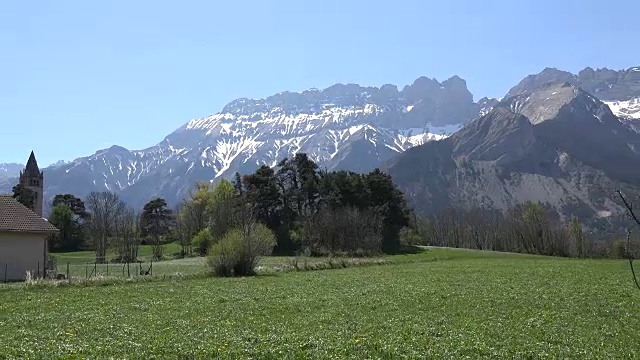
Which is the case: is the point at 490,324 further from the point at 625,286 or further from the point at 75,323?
Answer: the point at 625,286

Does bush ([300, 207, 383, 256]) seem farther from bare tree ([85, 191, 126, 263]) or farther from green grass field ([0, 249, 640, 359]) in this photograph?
green grass field ([0, 249, 640, 359])

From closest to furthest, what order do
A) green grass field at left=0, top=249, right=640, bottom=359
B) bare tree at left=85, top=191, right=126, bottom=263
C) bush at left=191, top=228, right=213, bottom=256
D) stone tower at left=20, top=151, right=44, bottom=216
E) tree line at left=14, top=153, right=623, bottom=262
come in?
green grass field at left=0, top=249, right=640, bottom=359
tree line at left=14, top=153, right=623, bottom=262
bare tree at left=85, top=191, right=126, bottom=263
bush at left=191, top=228, right=213, bottom=256
stone tower at left=20, top=151, right=44, bottom=216

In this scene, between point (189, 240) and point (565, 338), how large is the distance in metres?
102

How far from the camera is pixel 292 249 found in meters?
105

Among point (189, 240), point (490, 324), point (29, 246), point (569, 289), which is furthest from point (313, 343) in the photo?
point (189, 240)

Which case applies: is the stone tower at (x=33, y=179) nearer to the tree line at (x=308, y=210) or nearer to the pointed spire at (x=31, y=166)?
the pointed spire at (x=31, y=166)

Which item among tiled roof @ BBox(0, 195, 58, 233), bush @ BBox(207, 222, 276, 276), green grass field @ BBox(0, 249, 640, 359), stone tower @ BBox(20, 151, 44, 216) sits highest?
stone tower @ BBox(20, 151, 44, 216)

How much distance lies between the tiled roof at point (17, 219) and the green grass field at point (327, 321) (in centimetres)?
1233

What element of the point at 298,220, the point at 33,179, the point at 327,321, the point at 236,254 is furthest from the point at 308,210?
the point at 327,321

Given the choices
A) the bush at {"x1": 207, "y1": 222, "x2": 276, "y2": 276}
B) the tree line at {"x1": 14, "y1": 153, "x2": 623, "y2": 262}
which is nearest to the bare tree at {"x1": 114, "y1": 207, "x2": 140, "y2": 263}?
the tree line at {"x1": 14, "y1": 153, "x2": 623, "y2": 262}

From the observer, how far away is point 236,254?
171 ft

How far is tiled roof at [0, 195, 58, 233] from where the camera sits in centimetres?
4882

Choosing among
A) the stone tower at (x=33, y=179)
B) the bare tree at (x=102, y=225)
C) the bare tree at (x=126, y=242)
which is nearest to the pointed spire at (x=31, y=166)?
the stone tower at (x=33, y=179)

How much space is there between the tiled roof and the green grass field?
40.4 ft
